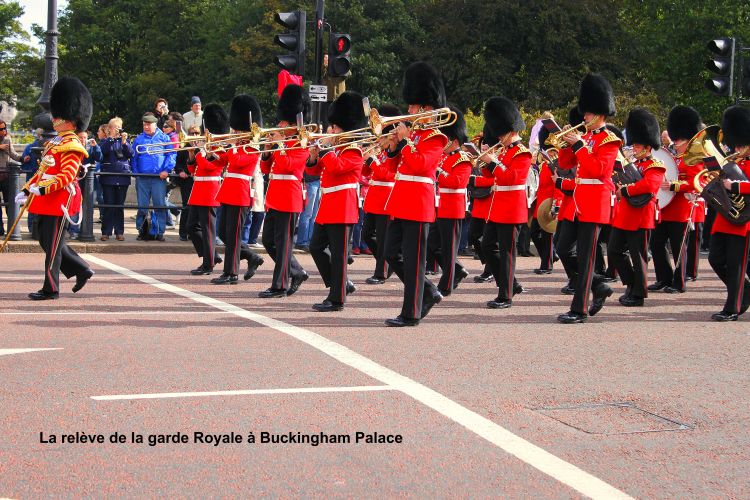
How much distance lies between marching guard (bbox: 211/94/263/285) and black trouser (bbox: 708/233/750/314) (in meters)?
4.64

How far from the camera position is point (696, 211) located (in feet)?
46.3

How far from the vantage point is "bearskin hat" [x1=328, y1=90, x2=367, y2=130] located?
1076 cm

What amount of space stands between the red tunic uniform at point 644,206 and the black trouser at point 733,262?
3.56 ft

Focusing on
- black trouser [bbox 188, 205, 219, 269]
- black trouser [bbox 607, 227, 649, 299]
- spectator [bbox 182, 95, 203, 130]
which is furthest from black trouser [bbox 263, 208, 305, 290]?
spectator [bbox 182, 95, 203, 130]

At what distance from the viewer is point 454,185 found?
12578mm

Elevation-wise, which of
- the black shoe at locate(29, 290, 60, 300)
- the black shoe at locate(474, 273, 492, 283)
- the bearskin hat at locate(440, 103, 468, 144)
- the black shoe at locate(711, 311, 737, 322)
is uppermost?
the bearskin hat at locate(440, 103, 468, 144)

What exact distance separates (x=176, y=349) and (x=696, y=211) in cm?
772

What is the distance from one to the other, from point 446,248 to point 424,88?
2.67 meters

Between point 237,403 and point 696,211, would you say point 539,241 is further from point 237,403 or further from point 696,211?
point 237,403

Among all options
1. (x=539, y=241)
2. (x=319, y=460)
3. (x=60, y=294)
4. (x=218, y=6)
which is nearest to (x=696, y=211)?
(x=539, y=241)

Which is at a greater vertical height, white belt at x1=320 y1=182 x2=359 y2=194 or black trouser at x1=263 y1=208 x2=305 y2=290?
white belt at x1=320 y1=182 x2=359 y2=194

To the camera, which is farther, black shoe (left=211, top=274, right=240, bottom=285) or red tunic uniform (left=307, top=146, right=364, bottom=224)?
black shoe (left=211, top=274, right=240, bottom=285)

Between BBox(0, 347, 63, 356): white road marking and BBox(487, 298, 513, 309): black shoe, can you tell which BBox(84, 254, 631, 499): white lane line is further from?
BBox(487, 298, 513, 309): black shoe

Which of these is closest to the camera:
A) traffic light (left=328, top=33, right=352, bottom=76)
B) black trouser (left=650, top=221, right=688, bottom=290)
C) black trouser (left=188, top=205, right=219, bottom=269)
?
black trouser (left=650, top=221, right=688, bottom=290)
